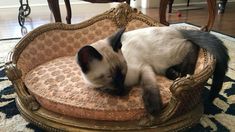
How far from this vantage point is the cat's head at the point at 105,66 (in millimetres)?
1017

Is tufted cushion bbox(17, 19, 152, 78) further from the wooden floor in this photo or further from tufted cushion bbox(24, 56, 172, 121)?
the wooden floor

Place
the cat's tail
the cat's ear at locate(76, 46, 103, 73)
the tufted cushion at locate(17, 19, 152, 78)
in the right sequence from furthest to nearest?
1. the tufted cushion at locate(17, 19, 152, 78)
2. the cat's tail
3. the cat's ear at locate(76, 46, 103, 73)

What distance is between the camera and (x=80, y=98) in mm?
1095

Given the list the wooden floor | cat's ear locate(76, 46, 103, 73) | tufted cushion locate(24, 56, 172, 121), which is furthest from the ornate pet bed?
the wooden floor

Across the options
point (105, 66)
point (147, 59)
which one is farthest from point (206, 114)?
point (105, 66)

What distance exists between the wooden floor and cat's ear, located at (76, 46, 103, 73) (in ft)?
6.20

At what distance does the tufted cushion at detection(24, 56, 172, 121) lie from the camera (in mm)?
1045

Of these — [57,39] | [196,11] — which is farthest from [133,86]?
[196,11]

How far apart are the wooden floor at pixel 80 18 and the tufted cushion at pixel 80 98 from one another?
1.64 m

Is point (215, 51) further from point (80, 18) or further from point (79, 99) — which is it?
point (80, 18)

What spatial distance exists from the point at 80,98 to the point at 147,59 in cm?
38

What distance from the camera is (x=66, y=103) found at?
1069mm

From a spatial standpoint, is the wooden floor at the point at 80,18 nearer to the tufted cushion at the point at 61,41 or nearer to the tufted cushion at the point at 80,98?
the tufted cushion at the point at 61,41

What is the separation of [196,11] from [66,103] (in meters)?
3.25
